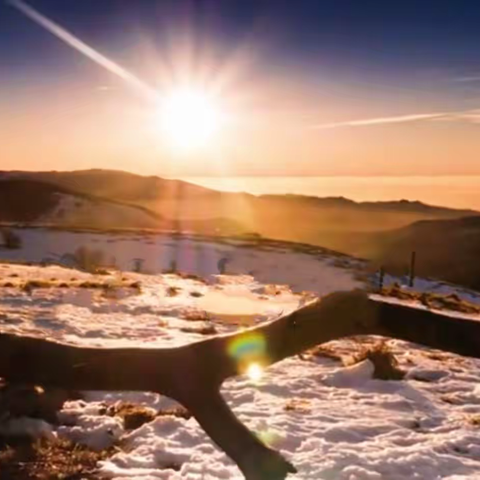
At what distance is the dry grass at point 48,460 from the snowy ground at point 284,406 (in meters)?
0.17

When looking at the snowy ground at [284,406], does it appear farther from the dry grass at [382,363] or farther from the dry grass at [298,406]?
Answer: the dry grass at [382,363]

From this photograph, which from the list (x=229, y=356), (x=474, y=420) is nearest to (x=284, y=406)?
(x=474, y=420)

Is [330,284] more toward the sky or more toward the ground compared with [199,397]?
more toward the ground

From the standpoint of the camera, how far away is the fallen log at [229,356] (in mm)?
1874

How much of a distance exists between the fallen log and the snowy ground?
50.3 inches

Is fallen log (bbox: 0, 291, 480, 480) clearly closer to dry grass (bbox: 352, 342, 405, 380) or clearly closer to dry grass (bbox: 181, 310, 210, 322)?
dry grass (bbox: 352, 342, 405, 380)

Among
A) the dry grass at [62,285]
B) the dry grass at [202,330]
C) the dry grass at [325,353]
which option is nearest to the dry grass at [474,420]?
the dry grass at [325,353]

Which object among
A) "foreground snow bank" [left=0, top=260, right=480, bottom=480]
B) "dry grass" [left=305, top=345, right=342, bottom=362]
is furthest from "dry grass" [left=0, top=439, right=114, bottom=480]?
"dry grass" [left=305, top=345, right=342, bottom=362]

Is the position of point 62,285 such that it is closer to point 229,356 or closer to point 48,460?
point 48,460

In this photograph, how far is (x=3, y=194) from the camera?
56.3 meters

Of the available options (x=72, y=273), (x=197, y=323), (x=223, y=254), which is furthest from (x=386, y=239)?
(x=197, y=323)

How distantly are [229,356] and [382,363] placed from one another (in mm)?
7387

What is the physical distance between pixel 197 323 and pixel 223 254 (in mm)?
21103

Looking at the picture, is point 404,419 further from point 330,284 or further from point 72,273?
point 330,284
